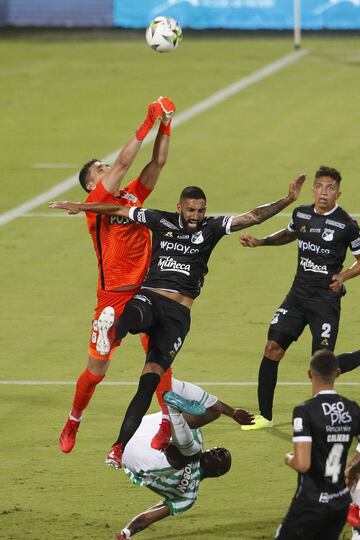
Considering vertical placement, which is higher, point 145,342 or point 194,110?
point 145,342

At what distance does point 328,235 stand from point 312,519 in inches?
193

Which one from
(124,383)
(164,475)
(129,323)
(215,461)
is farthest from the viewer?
(124,383)

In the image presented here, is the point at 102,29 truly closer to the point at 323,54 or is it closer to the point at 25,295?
the point at 323,54

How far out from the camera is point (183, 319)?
13.6 m

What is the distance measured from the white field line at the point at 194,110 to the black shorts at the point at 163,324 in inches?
481

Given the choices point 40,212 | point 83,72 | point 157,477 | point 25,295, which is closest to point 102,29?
point 83,72

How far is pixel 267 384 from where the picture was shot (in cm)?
1471

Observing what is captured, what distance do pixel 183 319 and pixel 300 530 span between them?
12.7 feet

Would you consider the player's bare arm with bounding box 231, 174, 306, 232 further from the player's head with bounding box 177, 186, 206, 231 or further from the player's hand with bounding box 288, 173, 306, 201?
the player's head with bounding box 177, 186, 206, 231

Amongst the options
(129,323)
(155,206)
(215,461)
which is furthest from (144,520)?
(155,206)

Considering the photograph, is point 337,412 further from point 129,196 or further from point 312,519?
point 129,196

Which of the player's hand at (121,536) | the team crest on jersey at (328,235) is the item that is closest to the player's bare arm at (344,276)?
the team crest on jersey at (328,235)

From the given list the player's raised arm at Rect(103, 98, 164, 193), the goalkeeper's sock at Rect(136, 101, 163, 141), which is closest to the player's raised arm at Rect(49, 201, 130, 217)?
the player's raised arm at Rect(103, 98, 164, 193)

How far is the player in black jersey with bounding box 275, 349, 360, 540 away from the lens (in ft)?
32.8
